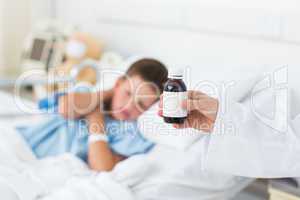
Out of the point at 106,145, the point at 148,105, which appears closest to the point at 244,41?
the point at 148,105

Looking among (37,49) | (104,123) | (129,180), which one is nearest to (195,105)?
(129,180)

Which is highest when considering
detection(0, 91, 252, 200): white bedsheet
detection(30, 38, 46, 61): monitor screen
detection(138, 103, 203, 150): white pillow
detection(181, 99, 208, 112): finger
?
detection(30, 38, 46, 61): monitor screen

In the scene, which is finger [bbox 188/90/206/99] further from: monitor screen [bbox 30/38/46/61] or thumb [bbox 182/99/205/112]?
monitor screen [bbox 30/38/46/61]

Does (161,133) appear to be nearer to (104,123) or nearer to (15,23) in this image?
(104,123)

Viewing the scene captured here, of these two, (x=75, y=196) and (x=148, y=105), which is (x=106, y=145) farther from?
(x=75, y=196)

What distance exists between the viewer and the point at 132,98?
1.88 metres

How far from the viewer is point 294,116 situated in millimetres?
1517

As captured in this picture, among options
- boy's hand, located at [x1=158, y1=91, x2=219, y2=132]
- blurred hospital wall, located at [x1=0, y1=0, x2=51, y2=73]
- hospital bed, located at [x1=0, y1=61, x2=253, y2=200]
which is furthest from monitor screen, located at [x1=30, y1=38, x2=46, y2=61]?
boy's hand, located at [x1=158, y1=91, x2=219, y2=132]

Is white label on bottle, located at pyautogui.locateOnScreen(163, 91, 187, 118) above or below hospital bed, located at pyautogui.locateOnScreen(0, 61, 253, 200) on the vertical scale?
above

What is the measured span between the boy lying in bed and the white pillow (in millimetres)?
48

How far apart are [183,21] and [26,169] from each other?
109cm

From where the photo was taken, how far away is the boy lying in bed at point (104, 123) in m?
1.80

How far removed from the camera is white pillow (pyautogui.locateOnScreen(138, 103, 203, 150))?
5.41 feet

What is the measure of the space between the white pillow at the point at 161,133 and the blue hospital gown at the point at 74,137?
1.9 inches
